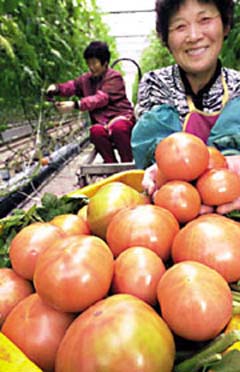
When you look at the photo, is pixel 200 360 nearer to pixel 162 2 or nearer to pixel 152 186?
pixel 152 186

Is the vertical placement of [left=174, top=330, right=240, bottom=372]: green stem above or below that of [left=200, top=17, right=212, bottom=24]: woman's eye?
below

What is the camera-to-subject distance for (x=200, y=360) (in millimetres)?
526

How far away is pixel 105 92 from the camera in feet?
11.9

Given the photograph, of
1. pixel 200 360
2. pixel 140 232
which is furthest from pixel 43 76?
pixel 200 360

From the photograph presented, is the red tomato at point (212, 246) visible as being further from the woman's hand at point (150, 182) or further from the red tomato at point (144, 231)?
the woman's hand at point (150, 182)

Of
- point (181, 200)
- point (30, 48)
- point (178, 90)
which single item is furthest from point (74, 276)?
point (30, 48)

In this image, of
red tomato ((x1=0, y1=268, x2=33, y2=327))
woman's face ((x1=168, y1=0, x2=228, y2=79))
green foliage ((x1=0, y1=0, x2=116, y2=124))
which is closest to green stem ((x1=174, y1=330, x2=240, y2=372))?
red tomato ((x1=0, y1=268, x2=33, y2=327))

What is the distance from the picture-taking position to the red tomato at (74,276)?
0.57 m

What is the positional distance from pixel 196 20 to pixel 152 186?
64cm

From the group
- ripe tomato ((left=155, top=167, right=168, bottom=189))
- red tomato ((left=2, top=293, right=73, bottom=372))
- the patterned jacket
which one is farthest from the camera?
the patterned jacket

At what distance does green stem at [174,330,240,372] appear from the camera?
0.52 meters

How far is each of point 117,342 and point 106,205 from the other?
0.41m

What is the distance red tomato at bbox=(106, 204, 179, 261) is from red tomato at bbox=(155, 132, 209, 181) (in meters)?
0.13

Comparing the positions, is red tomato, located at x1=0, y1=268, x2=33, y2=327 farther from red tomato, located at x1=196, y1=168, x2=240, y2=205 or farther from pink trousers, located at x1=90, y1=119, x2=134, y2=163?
pink trousers, located at x1=90, y1=119, x2=134, y2=163
